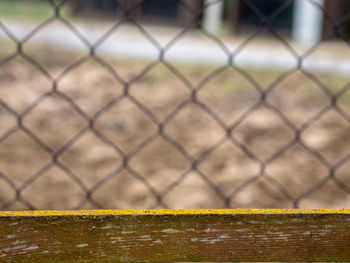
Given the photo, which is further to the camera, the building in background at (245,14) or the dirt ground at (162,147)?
the building in background at (245,14)

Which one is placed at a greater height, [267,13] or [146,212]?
[267,13]

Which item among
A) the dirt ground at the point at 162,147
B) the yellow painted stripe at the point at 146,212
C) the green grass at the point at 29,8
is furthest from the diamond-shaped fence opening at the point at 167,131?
the green grass at the point at 29,8

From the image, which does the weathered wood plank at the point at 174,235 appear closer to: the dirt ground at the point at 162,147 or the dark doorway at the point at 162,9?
the dirt ground at the point at 162,147

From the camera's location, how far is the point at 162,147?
198 cm

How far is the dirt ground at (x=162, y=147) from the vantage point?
59.5 inches

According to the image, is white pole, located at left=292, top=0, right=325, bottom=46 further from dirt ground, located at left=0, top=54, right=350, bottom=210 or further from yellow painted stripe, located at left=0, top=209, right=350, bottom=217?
yellow painted stripe, located at left=0, top=209, right=350, bottom=217

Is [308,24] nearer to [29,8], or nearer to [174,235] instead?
[29,8]

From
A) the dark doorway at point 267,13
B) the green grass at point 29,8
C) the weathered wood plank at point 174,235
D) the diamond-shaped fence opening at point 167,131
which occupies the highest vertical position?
the green grass at point 29,8

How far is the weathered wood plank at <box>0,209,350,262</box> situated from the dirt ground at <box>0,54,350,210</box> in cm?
48

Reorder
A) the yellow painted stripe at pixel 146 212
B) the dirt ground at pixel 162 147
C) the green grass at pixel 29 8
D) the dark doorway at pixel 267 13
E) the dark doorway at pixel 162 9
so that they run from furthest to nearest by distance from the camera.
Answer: the green grass at pixel 29 8
the dark doorway at pixel 162 9
the dark doorway at pixel 267 13
the dirt ground at pixel 162 147
the yellow painted stripe at pixel 146 212

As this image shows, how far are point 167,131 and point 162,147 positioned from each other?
23cm

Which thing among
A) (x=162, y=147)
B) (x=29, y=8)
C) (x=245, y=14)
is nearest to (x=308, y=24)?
(x=245, y=14)

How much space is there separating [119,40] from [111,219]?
5.66 meters

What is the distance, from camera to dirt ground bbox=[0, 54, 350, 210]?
4.96 feet
